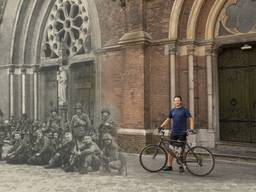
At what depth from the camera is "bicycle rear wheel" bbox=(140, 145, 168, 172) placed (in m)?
7.77

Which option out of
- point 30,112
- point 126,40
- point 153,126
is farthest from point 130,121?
point 30,112

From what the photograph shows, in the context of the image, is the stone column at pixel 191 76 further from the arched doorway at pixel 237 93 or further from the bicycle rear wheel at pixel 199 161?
the bicycle rear wheel at pixel 199 161

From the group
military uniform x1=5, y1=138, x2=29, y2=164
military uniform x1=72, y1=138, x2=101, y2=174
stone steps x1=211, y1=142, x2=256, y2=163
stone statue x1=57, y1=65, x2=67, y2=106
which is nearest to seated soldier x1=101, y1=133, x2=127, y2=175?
military uniform x1=72, y1=138, x2=101, y2=174

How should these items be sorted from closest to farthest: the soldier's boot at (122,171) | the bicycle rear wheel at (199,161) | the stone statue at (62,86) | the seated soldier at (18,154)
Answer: the bicycle rear wheel at (199,161) < the soldier's boot at (122,171) < the seated soldier at (18,154) < the stone statue at (62,86)

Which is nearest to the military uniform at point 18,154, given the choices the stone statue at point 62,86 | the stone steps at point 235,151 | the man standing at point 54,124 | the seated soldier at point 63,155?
the man standing at point 54,124

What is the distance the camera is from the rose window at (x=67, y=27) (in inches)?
509

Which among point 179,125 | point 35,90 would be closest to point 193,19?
point 179,125

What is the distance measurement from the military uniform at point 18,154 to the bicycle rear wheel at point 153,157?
3382mm

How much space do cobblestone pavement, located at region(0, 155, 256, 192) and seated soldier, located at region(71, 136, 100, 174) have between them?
25 cm

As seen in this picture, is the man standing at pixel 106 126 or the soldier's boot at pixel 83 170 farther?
the man standing at pixel 106 126

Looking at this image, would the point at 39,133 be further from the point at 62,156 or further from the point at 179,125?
the point at 179,125

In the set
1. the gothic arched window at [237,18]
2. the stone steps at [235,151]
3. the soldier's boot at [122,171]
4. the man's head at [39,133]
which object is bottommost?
the soldier's boot at [122,171]

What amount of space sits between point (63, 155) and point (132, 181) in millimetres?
2344

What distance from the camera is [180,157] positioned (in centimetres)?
762
